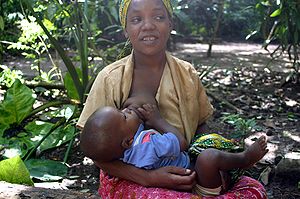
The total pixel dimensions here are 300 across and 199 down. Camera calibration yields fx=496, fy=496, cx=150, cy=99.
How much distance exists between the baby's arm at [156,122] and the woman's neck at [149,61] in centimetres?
25

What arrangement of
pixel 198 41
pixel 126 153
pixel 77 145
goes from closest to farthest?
pixel 126 153 < pixel 77 145 < pixel 198 41

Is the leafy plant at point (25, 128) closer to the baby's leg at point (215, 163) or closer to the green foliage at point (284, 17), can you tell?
the baby's leg at point (215, 163)

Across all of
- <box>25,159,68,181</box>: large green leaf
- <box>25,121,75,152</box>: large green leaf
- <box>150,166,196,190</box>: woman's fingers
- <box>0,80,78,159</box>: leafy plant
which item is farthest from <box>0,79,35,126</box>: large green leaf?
<box>150,166,196,190</box>: woman's fingers

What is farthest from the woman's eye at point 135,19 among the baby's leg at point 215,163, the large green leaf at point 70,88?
the large green leaf at point 70,88

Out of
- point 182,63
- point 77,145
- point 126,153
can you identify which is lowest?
point 77,145

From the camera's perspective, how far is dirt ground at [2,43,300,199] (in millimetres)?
3166

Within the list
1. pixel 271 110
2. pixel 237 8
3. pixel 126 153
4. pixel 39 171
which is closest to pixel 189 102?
pixel 126 153

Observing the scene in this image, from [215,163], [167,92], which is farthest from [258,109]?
[215,163]

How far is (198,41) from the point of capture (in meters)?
9.68

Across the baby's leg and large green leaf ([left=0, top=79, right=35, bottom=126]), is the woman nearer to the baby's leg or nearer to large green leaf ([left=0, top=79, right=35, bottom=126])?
the baby's leg

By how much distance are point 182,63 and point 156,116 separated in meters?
0.37

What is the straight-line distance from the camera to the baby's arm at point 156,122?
215 cm

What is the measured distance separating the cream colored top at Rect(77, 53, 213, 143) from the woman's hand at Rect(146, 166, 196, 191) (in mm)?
299

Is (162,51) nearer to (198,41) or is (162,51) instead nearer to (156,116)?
(156,116)
